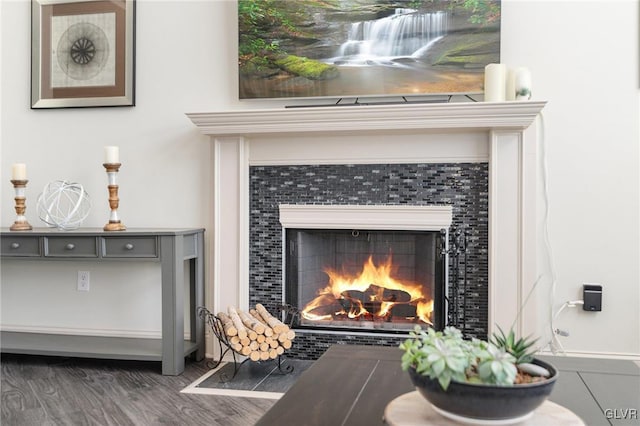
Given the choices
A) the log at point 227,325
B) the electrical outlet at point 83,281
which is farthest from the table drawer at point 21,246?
the log at point 227,325

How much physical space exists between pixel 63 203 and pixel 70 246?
600mm

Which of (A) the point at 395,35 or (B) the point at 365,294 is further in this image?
(B) the point at 365,294

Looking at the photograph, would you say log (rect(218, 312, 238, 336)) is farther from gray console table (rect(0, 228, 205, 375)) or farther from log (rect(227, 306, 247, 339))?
gray console table (rect(0, 228, 205, 375))

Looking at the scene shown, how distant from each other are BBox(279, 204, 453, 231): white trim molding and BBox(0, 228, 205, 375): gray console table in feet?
1.93

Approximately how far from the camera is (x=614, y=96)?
10.2 feet

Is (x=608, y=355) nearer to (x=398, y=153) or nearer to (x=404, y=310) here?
(x=404, y=310)

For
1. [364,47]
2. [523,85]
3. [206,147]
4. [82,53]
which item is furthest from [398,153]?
[82,53]

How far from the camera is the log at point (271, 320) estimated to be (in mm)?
3098

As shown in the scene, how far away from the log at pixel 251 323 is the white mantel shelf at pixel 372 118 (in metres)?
1.01

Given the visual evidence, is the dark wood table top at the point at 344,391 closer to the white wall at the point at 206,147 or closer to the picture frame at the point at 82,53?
the white wall at the point at 206,147

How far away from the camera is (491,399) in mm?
976

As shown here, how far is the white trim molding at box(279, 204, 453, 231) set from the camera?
3.22m

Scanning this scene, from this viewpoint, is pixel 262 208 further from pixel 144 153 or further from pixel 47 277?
pixel 47 277

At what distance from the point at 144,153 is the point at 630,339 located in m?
2.96
